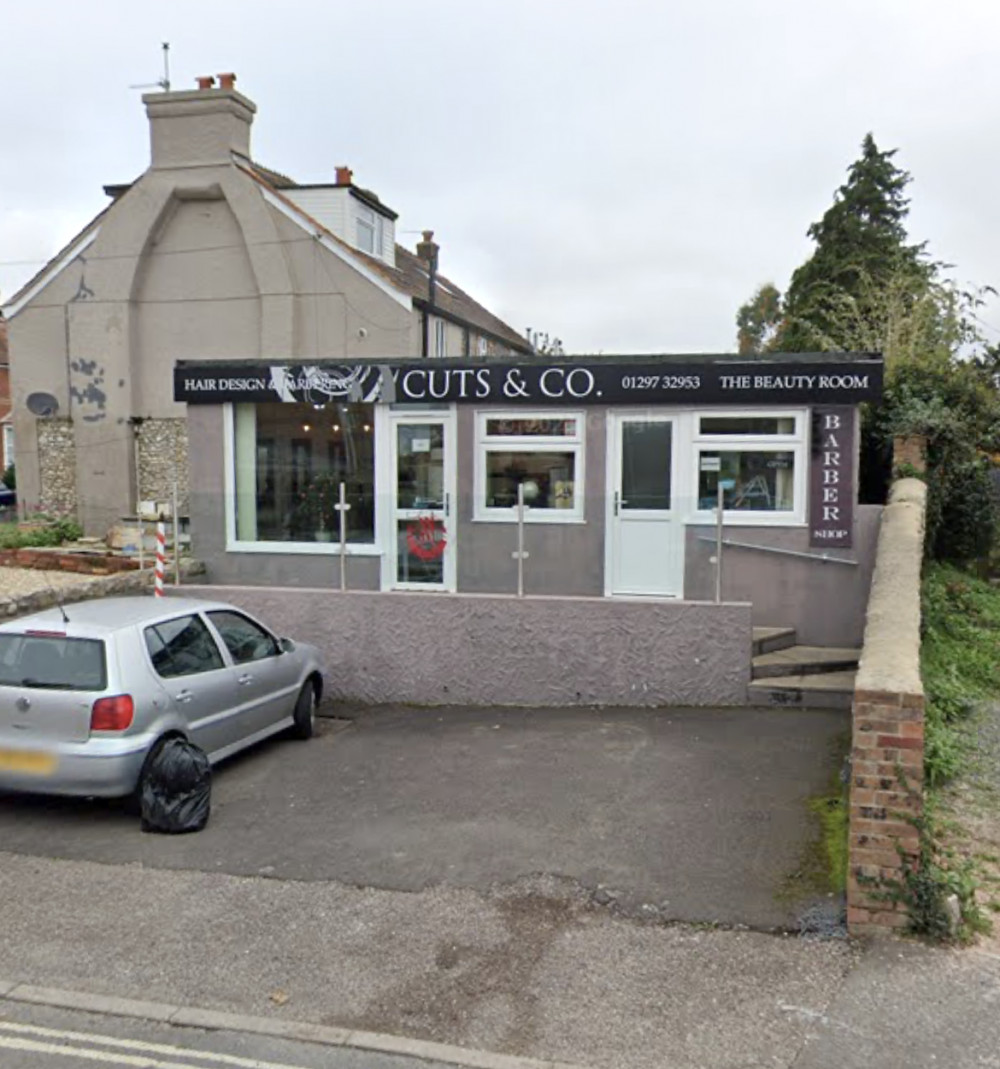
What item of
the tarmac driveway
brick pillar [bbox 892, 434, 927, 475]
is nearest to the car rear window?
the tarmac driveway

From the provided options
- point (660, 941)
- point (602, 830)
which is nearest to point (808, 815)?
point (602, 830)

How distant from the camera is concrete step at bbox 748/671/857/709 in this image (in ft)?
31.3

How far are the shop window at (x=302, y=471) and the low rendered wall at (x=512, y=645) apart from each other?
133 cm

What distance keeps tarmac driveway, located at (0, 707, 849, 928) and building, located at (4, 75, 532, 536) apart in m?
12.9

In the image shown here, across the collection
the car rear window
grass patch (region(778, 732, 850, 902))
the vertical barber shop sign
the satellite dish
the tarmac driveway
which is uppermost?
the satellite dish

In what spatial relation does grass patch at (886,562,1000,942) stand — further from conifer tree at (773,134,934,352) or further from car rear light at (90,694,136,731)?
conifer tree at (773,134,934,352)

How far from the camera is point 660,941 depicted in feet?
16.5

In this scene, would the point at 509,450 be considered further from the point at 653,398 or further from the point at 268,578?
the point at 268,578

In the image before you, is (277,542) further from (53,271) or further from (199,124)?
(53,271)

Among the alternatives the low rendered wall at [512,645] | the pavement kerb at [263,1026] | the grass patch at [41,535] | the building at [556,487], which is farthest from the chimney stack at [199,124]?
the pavement kerb at [263,1026]

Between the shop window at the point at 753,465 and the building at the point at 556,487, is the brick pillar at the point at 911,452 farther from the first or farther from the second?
the shop window at the point at 753,465

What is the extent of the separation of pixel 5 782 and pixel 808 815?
214 inches

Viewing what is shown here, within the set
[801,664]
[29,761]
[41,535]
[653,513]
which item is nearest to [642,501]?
[653,513]

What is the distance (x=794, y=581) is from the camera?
1102 cm
